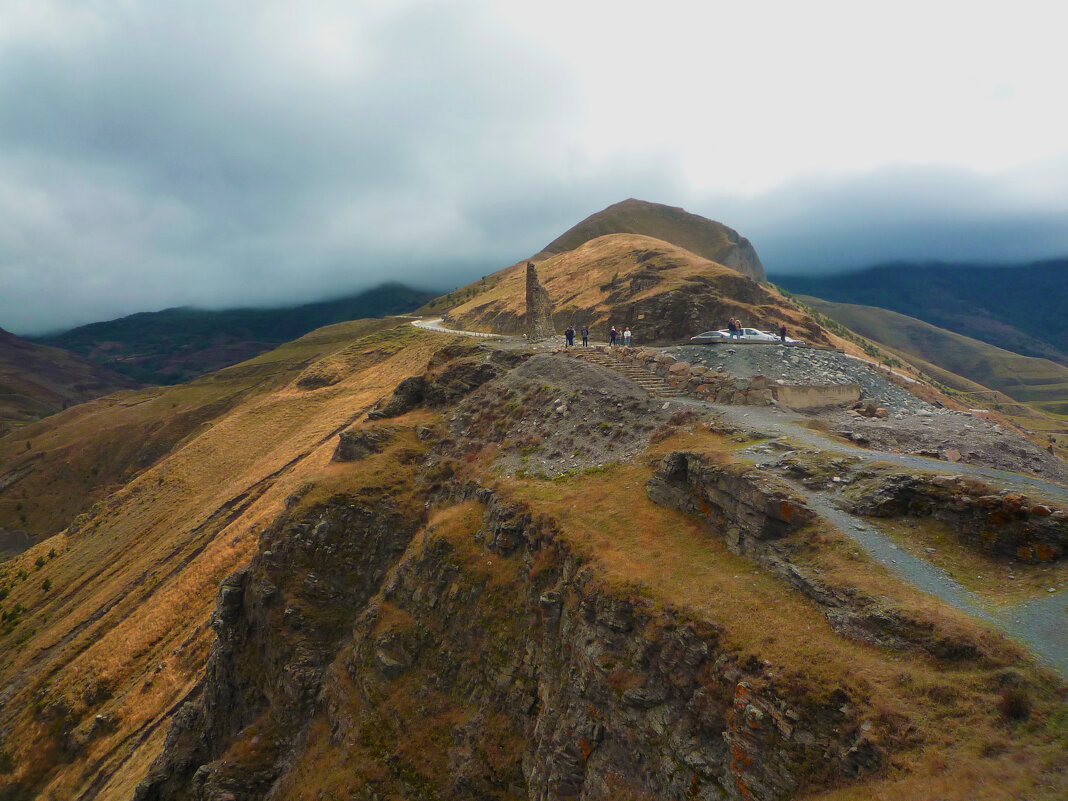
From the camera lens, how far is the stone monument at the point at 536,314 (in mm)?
47375

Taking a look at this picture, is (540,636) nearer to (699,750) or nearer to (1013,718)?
(699,750)

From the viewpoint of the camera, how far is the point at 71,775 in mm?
39125

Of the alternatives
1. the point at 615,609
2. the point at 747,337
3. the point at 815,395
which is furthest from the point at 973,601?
the point at 747,337

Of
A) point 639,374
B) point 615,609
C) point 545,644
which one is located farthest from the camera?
point 639,374

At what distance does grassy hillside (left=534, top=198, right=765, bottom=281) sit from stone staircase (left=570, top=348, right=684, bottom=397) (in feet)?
309

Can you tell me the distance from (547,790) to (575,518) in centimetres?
929

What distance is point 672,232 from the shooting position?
5787 inches

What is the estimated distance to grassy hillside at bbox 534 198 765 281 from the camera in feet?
426

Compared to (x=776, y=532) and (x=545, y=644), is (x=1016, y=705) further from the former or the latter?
(x=545, y=644)

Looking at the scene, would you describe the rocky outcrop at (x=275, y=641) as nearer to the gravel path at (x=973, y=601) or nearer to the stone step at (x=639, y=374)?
the stone step at (x=639, y=374)

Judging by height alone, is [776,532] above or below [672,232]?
below

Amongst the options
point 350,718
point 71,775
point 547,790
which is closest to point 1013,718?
point 547,790

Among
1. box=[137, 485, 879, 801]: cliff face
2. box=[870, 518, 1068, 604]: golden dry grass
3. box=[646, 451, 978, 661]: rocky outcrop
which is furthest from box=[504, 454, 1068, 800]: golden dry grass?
box=[870, 518, 1068, 604]: golden dry grass

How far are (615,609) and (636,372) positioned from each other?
1938 cm
